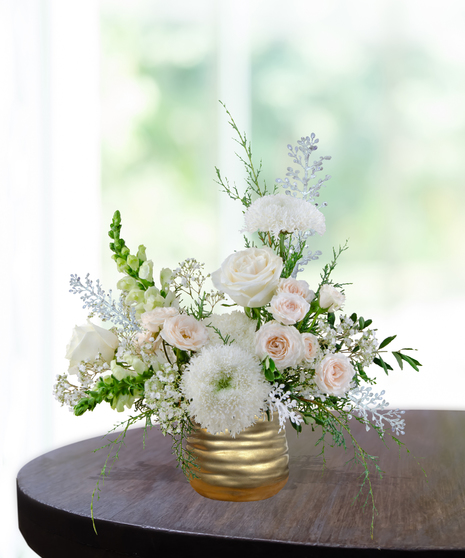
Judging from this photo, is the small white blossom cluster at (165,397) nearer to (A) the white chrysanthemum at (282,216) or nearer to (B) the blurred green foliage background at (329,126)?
(A) the white chrysanthemum at (282,216)

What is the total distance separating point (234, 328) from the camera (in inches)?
37.5

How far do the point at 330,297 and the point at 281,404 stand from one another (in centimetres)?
19

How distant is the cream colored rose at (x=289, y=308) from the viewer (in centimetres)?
86

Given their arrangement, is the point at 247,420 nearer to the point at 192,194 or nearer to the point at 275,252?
the point at 275,252

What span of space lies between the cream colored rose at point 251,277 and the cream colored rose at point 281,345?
0.05 meters

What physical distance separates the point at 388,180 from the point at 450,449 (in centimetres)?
189

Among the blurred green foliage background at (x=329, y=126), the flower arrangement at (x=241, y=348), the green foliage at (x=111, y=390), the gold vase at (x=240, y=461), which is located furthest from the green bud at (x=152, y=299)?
the blurred green foliage background at (x=329, y=126)

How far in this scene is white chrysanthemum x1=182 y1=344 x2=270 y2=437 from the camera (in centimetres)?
84

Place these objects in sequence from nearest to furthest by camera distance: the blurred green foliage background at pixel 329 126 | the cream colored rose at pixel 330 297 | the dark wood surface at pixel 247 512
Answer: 1. the dark wood surface at pixel 247 512
2. the cream colored rose at pixel 330 297
3. the blurred green foliage background at pixel 329 126

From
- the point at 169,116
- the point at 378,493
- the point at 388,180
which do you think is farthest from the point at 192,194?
the point at 378,493

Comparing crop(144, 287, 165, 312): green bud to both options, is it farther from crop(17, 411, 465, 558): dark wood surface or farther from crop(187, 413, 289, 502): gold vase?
crop(17, 411, 465, 558): dark wood surface

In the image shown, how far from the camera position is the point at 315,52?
9.93ft

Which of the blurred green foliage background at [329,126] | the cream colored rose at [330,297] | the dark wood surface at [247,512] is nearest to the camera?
the dark wood surface at [247,512]

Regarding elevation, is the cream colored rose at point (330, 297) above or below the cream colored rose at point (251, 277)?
below
